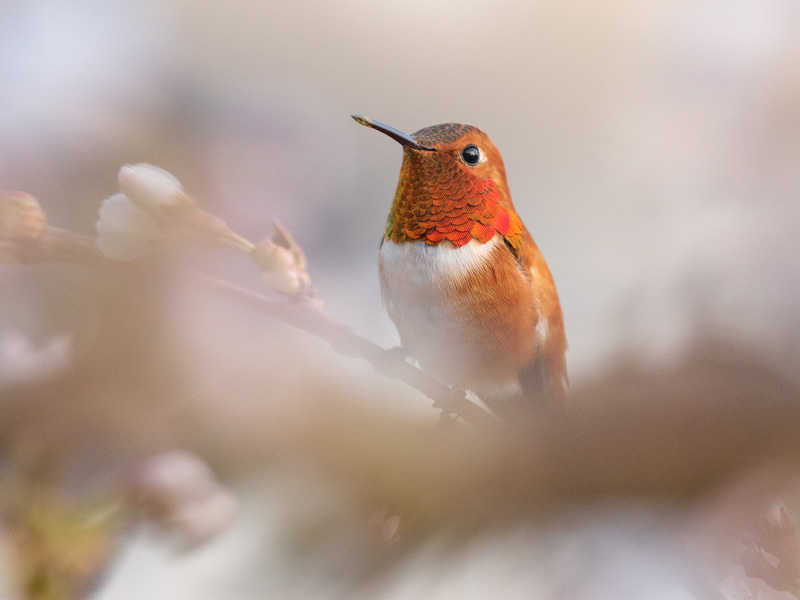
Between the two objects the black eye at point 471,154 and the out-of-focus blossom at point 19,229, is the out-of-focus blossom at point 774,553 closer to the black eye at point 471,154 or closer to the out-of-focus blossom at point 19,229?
the black eye at point 471,154

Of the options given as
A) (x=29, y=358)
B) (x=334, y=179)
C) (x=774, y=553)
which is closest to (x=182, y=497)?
(x=29, y=358)

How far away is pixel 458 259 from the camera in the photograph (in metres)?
0.26

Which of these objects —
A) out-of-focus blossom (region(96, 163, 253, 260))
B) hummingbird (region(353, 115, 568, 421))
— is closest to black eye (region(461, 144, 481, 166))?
hummingbird (region(353, 115, 568, 421))

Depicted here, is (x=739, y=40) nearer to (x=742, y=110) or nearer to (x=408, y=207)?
(x=742, y=110)

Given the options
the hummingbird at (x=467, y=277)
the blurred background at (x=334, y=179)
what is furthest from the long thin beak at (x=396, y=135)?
the blurred background at (x=334, y=179)

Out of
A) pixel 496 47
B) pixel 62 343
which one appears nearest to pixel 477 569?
pixel 62 343

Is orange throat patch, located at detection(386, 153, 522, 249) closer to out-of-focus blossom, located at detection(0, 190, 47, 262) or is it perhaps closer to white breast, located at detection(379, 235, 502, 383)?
white breast, located at detection(379, 235, 502, 383)

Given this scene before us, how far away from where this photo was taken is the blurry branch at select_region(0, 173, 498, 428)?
211mm

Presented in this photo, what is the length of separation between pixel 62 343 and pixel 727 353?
391 millimetres

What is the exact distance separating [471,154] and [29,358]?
250 millimetres

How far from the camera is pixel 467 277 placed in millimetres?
263

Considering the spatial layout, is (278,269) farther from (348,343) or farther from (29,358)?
(29,358)

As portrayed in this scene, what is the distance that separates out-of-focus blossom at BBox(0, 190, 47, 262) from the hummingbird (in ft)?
0.49

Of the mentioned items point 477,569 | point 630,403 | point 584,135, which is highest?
point 584,135
